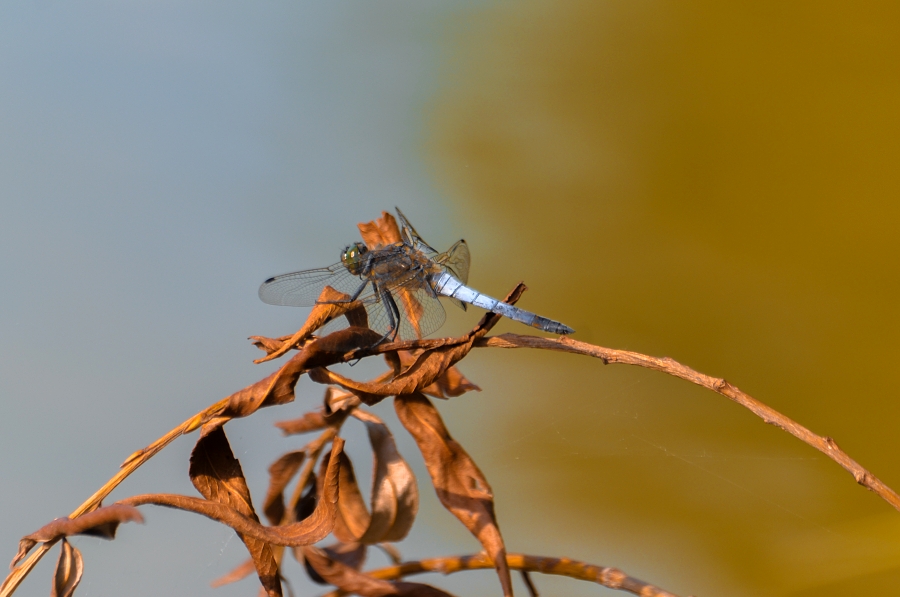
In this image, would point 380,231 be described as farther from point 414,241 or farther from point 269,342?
point 414,241

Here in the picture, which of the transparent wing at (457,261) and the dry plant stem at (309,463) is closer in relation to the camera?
the dry plant stem at (309,463)

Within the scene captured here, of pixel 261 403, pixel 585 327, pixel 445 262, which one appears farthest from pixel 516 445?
pixel 261 403

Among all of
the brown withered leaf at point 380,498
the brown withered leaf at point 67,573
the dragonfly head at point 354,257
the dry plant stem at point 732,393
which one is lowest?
the brown withered leaf at point 67,573

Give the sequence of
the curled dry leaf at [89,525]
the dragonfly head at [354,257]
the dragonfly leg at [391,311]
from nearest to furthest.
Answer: the curled dry leaf at [89,525] < the dragonfly leg at [391,311] < the dragonfly head at [354,257]

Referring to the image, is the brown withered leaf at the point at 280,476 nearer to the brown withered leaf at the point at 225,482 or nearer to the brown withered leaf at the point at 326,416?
the brown withered leaf at the point at 326,416

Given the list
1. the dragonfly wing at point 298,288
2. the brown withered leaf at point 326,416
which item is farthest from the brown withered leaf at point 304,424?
the dragonfly wing at point 298,288

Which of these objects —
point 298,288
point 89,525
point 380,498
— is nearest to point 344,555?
point 380,498

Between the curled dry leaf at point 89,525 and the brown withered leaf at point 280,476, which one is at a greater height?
the brown withered leaf at point 280,476
